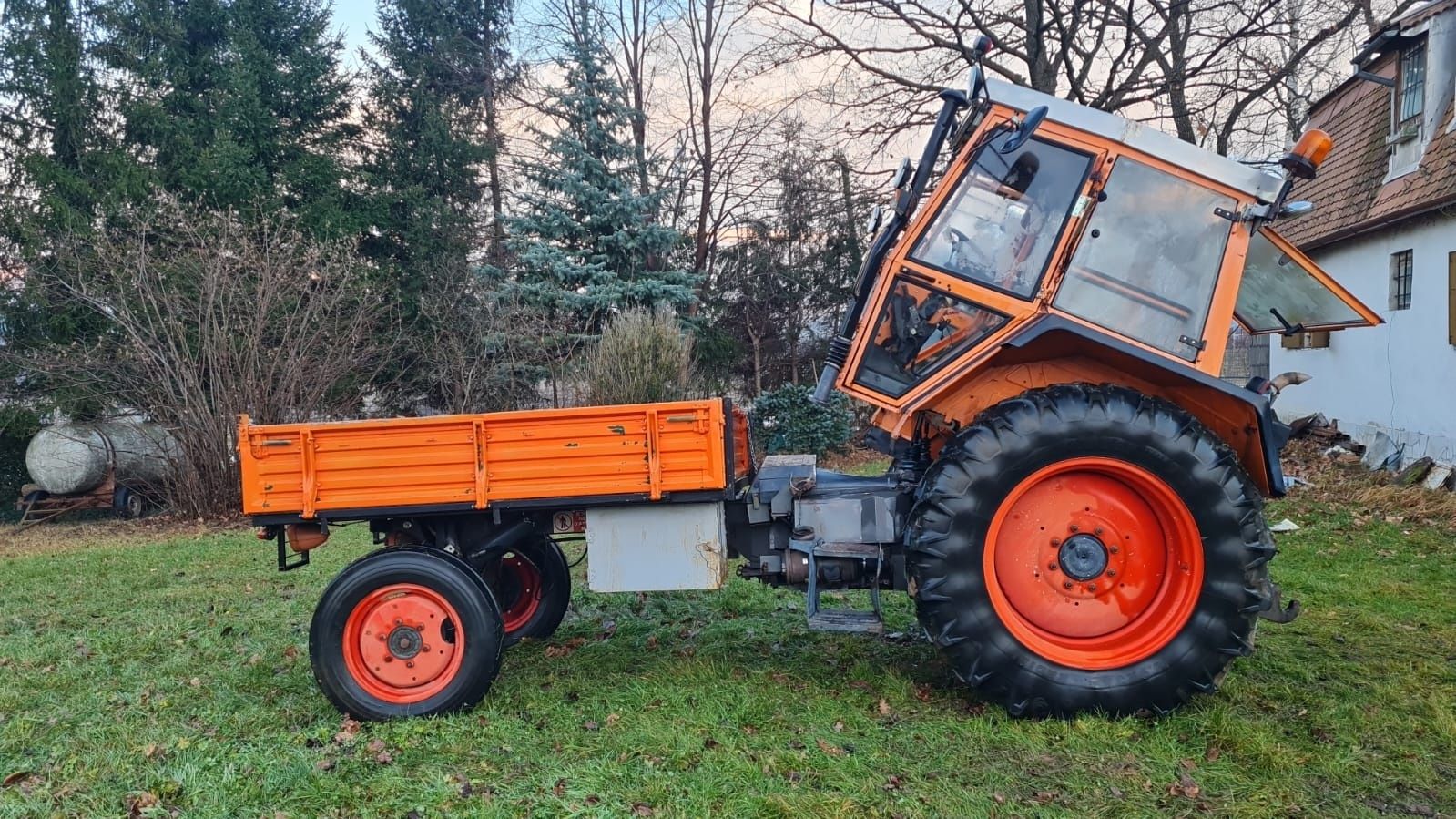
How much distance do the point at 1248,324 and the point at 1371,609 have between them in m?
2.30

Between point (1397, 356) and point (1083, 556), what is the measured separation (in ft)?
32.0

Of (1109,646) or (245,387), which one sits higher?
(245,387)

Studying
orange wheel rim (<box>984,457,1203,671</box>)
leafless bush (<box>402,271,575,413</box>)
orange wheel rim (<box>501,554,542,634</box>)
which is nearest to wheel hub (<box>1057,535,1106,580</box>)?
orange wheel rim (<box>984,457,1203,671</box>)

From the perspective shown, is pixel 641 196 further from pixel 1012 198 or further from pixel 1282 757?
pixel 1282 757

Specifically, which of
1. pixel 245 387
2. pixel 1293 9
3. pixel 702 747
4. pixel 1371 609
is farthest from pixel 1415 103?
pixel 245 387

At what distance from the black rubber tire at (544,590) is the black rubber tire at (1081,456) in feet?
8.06

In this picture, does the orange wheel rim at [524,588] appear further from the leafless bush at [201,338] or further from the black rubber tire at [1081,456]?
the leafless bush at [201,338]

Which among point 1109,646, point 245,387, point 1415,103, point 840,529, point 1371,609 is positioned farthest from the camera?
point 245,387

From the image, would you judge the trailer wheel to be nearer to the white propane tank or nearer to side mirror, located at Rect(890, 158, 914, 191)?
the white propane tank

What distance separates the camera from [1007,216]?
4.41m

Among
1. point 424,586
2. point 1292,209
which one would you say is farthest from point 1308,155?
point 424,586

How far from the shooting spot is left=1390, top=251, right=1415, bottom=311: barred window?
11305mm

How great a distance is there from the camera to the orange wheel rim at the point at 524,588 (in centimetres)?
571

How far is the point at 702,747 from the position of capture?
3953 mm
